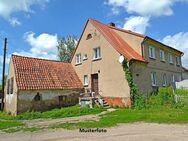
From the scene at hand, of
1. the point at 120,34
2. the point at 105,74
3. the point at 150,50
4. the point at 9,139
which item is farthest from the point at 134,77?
the point at 9,139

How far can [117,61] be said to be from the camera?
23.4 meters

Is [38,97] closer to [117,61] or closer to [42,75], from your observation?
[42,75]

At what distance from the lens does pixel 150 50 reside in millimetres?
26750

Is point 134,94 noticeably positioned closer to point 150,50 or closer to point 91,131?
point 150,50

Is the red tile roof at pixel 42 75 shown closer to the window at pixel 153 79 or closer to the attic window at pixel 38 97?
the attic window at pixel 38 97

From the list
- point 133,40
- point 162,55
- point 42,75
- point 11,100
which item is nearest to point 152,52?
point 133,40

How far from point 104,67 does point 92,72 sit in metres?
2.11

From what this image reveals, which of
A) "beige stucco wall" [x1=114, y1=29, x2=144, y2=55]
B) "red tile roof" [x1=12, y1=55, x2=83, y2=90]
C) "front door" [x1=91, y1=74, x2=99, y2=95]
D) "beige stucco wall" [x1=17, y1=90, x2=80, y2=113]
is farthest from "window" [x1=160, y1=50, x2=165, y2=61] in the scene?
"beige stucco wall" [x1=17, y1=90, x2=80, y2=113]

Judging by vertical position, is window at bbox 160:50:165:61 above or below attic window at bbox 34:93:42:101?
above

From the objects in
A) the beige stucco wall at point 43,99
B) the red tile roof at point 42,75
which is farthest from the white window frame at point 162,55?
the beige stucco wall at point 43,99

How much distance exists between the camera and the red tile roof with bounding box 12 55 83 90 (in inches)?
880

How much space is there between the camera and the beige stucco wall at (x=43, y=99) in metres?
21.2

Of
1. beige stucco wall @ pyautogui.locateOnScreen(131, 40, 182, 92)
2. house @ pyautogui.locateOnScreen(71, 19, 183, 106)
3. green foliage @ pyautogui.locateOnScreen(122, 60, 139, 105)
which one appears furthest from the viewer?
beige stucco wall @ pyautogui.locateOnScreen(131, 40, 182, 92)

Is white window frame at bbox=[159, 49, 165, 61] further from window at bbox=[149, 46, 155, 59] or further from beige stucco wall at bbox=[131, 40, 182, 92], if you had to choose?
window at bbox=[149, 46, 155, 59]
